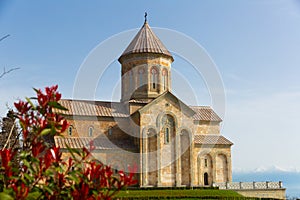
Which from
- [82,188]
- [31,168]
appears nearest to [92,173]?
[82,188]

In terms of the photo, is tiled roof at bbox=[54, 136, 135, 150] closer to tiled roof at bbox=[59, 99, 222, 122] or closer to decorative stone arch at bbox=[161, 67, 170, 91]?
tiled roof at bbox=[59, 99, 222, 122]

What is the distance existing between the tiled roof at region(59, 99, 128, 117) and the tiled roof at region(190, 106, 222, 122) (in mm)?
7849

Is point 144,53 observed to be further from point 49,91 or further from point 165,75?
point 49,91

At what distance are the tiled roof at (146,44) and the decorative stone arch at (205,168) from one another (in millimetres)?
10066

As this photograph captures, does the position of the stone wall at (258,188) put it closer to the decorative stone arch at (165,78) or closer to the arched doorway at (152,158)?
the arched doorway at (152,158)

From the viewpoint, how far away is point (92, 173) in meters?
3.55

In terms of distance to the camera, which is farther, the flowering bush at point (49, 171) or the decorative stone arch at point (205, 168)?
the decorative stone arch at point (205, 168)

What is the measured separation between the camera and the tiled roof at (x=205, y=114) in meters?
36.2

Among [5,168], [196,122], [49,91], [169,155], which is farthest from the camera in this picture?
[196,122]

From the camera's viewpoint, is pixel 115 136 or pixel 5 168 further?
pixel 115 136

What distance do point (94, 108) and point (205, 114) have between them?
38.0 feet

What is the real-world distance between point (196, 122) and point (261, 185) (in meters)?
8.49

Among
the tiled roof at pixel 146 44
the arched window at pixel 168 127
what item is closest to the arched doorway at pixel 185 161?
the arched window at pixel 168 127

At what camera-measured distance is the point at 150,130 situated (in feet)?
101
